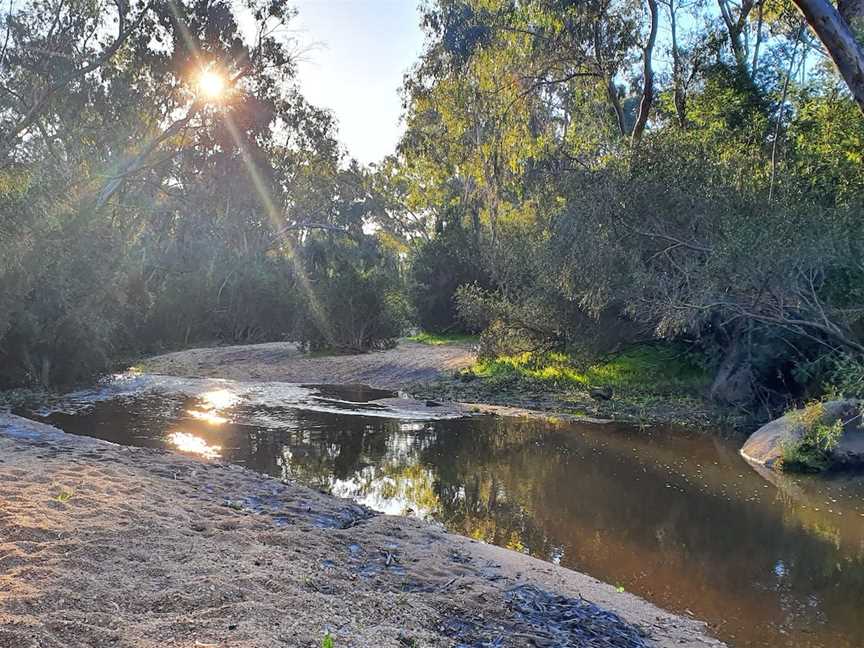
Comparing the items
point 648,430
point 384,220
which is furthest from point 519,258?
point 384,220

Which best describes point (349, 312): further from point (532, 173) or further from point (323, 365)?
point (532, 173)

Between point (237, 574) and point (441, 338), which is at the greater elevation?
point (441, 338)

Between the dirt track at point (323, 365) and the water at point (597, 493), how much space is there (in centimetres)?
511

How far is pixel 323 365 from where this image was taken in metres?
22.4

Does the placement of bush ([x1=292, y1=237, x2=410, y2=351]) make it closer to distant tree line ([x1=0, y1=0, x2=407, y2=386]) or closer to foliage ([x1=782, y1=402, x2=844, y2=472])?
distant tree line ([x1=0, y1=0, x2=407, y2=386])

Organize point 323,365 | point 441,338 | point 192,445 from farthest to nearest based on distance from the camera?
point 441,338 < point 323,365 < point 192,445

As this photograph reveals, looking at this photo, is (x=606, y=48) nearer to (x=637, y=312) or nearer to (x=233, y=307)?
(x=637, y=312)

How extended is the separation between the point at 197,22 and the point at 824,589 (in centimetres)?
1998

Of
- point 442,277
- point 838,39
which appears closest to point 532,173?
point 838,39

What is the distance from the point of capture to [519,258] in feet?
58.3

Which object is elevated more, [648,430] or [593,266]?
[593,266]

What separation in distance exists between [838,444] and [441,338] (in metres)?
19.9

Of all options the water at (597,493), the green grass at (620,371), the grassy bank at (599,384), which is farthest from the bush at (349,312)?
the water at (597,493)

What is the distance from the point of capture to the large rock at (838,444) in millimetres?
10102
